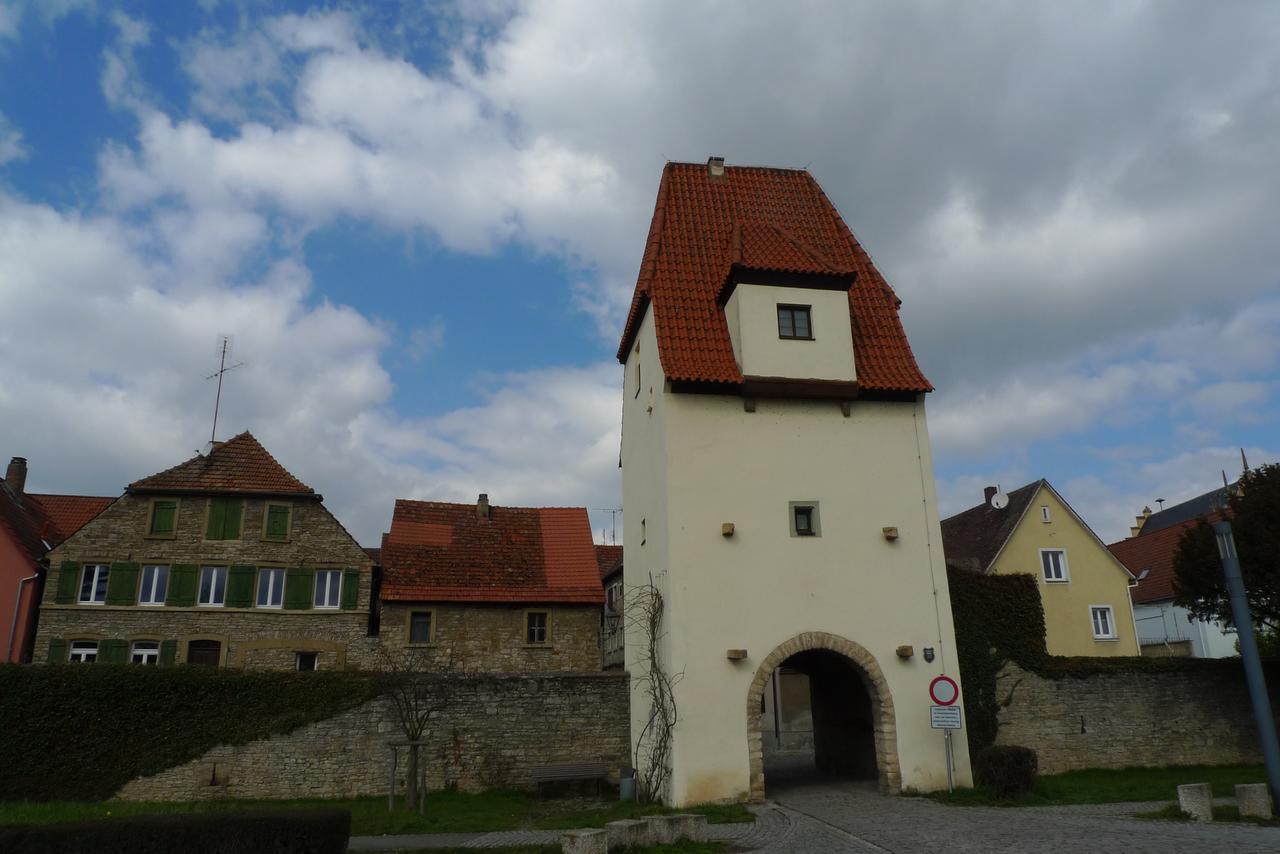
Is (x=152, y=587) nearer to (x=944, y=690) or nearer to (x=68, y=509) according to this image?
(x=68, y=509)

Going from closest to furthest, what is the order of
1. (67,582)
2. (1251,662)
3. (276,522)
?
(1251,662) → (67,582) → (276,522)

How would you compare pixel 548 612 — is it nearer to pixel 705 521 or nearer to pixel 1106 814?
pixel 705 521

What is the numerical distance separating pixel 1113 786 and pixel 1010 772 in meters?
3.50

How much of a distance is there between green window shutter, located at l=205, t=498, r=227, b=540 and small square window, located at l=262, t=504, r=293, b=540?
1163mm

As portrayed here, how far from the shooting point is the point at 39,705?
17.4 metres

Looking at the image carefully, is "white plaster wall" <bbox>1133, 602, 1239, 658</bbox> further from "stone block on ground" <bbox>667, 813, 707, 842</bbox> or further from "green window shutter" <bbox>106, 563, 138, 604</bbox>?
"green window shutter" <bbox>106, 563, 138, 604</bbox>

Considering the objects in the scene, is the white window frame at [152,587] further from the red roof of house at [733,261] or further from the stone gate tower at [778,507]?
the red roof of house at [733,261]

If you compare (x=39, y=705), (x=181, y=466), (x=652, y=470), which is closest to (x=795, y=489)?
(x=652, y=470)

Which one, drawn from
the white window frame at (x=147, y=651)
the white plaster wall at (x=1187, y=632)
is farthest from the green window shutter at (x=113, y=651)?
the white plaster wall at (x=1187, y=632)

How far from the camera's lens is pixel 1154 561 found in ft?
128

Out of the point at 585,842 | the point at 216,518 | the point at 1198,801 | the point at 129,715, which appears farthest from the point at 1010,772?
the point at 216,518

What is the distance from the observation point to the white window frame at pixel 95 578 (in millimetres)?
24719

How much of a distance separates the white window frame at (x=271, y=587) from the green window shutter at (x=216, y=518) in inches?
66.5

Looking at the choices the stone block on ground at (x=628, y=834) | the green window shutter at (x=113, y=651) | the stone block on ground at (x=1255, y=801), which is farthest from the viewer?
the green window shutter at (x=113, y=651)
